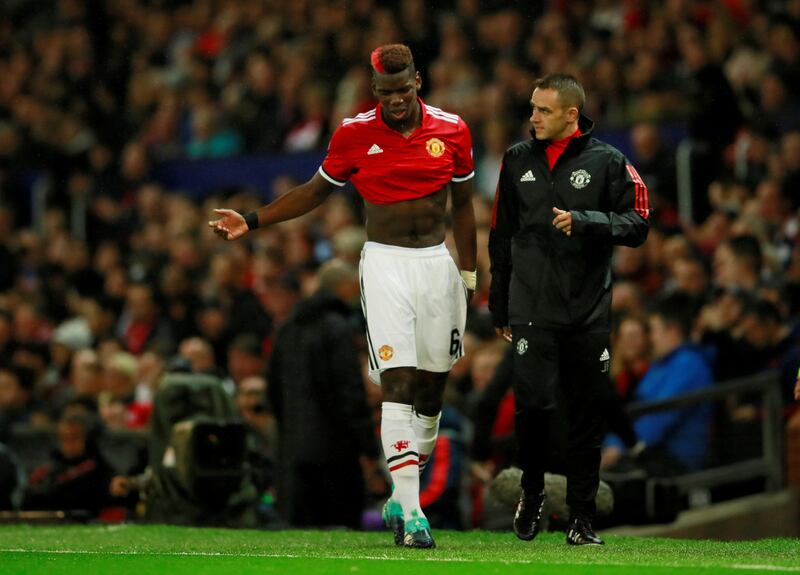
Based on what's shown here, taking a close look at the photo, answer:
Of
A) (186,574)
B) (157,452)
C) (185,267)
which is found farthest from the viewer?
(185,267)

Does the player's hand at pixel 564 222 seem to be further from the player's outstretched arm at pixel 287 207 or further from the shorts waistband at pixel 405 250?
the player's outstretched arm at pixel 287 207

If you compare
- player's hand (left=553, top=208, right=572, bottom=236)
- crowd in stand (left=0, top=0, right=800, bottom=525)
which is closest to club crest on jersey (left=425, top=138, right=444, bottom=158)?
player's hand (left=553, top=208, right=572, bottom=236)

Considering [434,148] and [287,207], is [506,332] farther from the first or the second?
[287,207]

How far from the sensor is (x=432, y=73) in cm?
1811

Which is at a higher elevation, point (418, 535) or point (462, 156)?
point (462, 156)

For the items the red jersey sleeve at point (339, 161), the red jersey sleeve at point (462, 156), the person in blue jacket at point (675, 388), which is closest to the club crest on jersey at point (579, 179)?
the red jersey sleeve at point (462, 156)

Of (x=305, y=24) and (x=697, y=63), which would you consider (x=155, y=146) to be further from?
(x=697, y=63)

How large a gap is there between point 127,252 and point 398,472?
12052mm

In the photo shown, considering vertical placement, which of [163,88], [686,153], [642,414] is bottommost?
[642,414]

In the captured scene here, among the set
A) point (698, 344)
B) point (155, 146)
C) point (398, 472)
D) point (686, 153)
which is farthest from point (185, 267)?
point (398, 472)

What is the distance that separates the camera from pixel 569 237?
8055mm

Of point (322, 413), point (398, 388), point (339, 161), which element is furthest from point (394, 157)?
point (322, 413)

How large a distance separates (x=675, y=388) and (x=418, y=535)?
4449mm

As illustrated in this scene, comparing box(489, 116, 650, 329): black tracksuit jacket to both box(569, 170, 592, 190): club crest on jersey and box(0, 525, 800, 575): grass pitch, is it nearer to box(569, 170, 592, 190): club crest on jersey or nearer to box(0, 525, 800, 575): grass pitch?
box(569, 170, 592, 190): club crest on jersey
